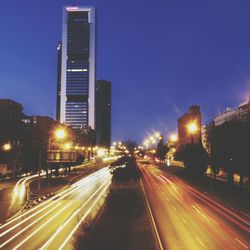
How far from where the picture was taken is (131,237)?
2445 centimetres

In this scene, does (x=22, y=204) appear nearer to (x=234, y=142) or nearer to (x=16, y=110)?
(x=234, y=142)

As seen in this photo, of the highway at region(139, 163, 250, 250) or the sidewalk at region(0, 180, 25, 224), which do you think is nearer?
the highway at region(139, 163, 250, 250)

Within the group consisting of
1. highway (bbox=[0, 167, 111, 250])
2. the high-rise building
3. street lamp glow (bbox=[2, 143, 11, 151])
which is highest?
the high-rise building

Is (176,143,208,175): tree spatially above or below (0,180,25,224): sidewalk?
above

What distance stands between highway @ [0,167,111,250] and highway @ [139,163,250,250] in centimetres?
614

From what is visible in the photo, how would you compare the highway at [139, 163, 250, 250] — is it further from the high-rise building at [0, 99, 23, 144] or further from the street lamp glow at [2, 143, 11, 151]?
the high-rise building at [0, 99, 23, 144]

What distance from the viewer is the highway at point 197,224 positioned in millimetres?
23000

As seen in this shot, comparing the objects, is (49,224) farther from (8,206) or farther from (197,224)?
(8,206)

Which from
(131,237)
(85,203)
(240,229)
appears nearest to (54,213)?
(85,203)

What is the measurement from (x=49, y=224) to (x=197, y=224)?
450 inches

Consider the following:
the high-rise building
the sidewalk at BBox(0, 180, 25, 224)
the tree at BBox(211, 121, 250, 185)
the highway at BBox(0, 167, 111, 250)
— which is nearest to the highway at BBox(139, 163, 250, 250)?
the highway at BBox(0, 167, 111, 250)

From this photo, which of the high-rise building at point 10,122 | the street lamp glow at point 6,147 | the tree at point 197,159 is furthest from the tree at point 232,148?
the high-rise building at point 10,122

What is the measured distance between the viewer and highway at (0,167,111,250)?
23.0m

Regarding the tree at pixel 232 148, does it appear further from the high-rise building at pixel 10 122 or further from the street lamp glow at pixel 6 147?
the high-rise building at pixel 10 122
